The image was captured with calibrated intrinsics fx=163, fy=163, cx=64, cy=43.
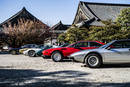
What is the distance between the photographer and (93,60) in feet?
24.8

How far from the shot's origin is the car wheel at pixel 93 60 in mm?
7426

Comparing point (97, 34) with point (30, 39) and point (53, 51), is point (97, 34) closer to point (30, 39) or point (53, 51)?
point (53, 51)

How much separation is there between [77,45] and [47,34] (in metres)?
17.8

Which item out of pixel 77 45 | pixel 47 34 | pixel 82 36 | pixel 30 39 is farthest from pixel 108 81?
pixel 47 34

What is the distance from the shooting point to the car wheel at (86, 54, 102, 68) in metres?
7.43

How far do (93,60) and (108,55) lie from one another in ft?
2.38

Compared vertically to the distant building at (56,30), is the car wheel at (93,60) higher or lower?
lower

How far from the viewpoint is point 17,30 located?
25.1 metres

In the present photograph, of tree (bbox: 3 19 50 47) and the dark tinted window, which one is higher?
tree (bbox: 3 19 50 47)

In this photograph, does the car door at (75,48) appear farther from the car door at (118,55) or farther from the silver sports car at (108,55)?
the car door at (118,55)

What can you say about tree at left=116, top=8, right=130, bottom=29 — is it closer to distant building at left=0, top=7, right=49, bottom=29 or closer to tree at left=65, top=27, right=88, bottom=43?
tree at left=65, top=27, right=88, bottom=43

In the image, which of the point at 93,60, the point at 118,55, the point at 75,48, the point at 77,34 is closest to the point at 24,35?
the point at 77,34

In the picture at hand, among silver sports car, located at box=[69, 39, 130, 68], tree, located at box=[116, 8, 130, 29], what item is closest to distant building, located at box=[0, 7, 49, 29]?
tree, located at box=[116, 8, 130, 29]

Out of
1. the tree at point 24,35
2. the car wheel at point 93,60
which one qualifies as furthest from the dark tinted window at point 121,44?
the tree at point 24,35
